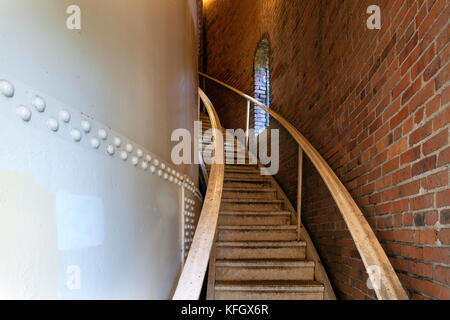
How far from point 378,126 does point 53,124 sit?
149 centimetres

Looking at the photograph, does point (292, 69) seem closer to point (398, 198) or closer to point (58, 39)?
point (398, 198)

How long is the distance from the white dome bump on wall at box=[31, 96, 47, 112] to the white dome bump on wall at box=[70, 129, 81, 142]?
99mm

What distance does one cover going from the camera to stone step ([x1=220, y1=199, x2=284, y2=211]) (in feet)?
10.5

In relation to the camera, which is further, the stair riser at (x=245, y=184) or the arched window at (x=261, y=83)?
the arched window at (x=261, y=83)

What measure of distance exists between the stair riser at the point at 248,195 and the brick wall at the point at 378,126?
0.20m

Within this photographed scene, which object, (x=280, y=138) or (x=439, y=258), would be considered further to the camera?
(x=280, y=138)

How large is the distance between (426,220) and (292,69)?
2.43m

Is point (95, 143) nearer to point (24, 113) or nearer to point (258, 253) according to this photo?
point (24, 113)

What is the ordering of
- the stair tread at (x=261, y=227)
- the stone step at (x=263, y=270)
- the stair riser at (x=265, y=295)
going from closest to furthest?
1. the stair riser at (x=265, y=295)
2. the stone step at (x=263, y=270)
3. the stair tread at (x=261, y=227)

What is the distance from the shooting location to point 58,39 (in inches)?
28.4

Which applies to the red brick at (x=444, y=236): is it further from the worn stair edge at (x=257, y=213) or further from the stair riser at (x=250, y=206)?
the stair riser at (x=250, y=206)

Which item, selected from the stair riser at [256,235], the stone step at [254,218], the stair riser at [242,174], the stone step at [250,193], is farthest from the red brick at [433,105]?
the stair riser at [242,174]

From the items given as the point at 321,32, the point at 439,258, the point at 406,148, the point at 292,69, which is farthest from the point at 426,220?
the point at 292,69

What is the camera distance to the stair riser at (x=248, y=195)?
3.36 metres
